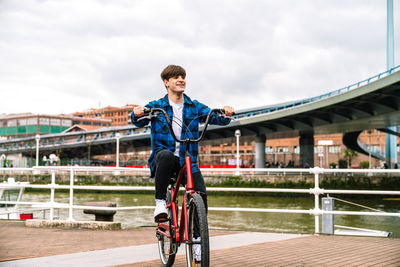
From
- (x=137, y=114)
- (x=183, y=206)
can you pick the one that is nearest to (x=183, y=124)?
(x=137, y=114)

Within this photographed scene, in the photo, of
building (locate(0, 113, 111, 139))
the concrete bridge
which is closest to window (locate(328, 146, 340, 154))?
the concrete bridge

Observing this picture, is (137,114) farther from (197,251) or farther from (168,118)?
(197,251)

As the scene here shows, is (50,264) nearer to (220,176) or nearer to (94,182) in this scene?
(220,176)

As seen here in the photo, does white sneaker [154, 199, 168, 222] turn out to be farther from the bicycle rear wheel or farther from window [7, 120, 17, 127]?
window [7, 120, 17, 127]

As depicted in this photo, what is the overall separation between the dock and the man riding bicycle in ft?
3.23

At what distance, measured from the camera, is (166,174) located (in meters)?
4.03

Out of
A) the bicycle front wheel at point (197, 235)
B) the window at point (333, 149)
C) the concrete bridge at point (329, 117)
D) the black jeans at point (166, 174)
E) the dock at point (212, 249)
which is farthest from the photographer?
the window at point (333, 149)

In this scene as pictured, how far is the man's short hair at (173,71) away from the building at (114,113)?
15875 cm

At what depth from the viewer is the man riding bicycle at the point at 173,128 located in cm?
400

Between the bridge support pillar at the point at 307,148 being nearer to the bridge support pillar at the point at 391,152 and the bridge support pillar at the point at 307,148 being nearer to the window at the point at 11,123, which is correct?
the bridge support pillar at the point at 391,152

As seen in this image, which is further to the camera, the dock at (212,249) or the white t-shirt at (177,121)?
the dock at (212,249)

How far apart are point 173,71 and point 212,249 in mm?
2406

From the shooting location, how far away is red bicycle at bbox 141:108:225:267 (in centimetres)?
329

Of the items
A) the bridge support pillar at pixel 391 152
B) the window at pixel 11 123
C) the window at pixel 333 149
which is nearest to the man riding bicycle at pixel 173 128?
the bridge support pillar at pixel 391 152
